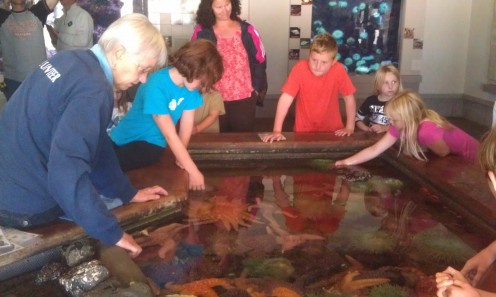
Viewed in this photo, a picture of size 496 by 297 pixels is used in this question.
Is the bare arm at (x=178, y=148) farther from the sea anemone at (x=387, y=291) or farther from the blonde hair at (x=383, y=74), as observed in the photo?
the blonde hair at (x=383, y=74)

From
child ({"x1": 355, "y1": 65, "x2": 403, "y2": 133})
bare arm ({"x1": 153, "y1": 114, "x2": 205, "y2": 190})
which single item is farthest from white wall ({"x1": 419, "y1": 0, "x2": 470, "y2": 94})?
bare arm ({"x1": 153, "y1": 114, "x2": 205, "y2": 190})

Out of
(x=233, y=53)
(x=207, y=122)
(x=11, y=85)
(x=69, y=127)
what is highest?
(x=233, y=53)

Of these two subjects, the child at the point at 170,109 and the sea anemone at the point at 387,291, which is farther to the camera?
the child at the point at 170,109

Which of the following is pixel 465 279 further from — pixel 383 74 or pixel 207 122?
pixel 383 74

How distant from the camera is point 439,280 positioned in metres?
1.73

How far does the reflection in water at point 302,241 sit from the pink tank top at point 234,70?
108cm

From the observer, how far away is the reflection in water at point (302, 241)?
6.72ft

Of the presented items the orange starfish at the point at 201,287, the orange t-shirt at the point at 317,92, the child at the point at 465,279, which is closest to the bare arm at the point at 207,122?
the orange t-shirt at the point at 317,92

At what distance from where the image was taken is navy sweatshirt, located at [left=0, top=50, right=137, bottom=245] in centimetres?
177

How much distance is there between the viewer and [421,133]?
3.32 m

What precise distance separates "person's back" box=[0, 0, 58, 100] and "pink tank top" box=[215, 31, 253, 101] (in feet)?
5.94

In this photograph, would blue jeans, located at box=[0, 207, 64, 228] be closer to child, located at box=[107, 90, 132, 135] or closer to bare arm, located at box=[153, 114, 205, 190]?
bare arm, located at box=[153, 114, 205, 190]

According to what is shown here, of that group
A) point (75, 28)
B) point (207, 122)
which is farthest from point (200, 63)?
point (75, 28)

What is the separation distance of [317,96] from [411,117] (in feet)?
2.90
